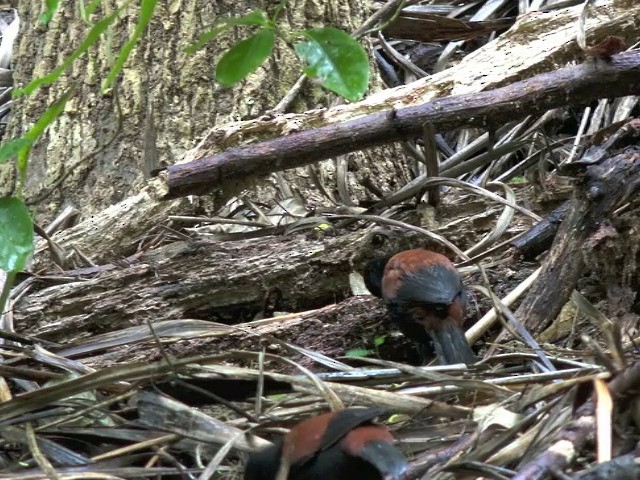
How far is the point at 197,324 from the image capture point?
7.74 feet

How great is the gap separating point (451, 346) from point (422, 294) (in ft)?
1.55

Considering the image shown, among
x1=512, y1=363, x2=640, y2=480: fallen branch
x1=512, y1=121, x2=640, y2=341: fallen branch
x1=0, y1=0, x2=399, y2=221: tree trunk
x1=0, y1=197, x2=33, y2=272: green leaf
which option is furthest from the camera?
x1=0, y1=0, x2=399, y2=221: tree trunk

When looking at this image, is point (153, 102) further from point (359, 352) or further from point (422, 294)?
point (359, 352)

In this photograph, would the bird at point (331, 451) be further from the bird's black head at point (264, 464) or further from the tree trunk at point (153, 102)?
the tree trunk at point (153, 102)

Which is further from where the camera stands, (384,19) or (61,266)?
(384,19)

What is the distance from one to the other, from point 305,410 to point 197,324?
0.66 m

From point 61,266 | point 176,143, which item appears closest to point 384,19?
point 176,143

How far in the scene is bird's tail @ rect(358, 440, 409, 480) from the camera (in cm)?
132

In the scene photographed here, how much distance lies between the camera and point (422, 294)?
2.93 metres

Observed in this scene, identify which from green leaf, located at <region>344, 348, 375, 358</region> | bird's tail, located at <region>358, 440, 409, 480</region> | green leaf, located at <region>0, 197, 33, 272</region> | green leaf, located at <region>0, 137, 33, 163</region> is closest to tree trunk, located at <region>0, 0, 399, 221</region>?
green leaf, located at <region>344, 348, 375, 358</region>

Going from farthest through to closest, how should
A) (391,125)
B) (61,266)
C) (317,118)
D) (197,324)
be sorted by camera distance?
(317,118) → (61,266) → (391,125) → (197,324)

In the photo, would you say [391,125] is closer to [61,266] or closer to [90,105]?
[61,266]

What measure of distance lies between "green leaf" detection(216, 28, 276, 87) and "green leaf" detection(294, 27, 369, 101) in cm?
7

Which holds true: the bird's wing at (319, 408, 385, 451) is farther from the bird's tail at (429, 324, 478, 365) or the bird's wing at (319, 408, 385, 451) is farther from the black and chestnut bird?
the black and chestnut bird
